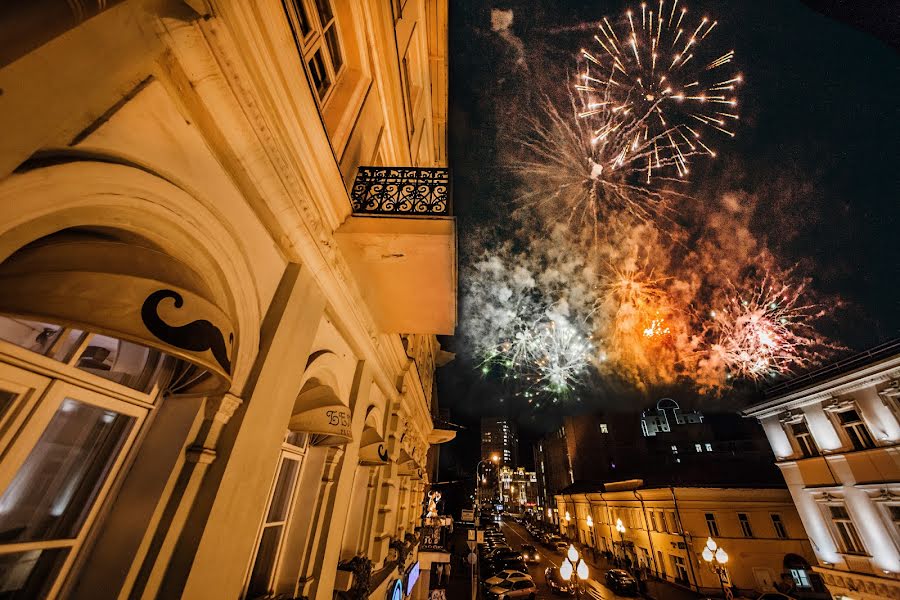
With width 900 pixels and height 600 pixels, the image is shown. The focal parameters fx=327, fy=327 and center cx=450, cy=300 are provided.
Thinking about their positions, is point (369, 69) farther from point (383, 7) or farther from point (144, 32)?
point (144, 32)

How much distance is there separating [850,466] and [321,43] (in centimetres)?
2311

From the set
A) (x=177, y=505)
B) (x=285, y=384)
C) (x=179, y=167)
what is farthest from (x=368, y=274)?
(x=177, y=505)

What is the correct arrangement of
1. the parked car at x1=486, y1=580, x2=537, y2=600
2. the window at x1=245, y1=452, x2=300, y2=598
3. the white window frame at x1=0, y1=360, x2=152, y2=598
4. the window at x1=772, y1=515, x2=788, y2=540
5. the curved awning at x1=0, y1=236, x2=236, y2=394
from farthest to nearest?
the window at x1=772, y1=515, x2=788, y2=540 < the parked car at x1=486, y1=580, x2=537, y2=600 < the window at x1=245, y1=452, x2=300, y2=598 < the white window frame at x1=0, y1=360, x2=152, y2=598 < the curved awning at x1=0, y1=236, x2=236, y2=394

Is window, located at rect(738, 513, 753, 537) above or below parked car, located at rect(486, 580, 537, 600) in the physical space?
above

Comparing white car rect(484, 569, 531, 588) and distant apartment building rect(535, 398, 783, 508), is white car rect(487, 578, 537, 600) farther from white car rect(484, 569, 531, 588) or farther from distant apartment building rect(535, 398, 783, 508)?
distant apartment building rect(535, 398, 783, 508)

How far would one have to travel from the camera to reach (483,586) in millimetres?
19797

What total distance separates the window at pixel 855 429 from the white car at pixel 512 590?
52.7ft

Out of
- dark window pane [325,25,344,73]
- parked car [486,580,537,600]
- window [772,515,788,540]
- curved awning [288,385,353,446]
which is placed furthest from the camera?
window [772,515,788,540]

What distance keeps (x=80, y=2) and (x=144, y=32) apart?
0.55 m

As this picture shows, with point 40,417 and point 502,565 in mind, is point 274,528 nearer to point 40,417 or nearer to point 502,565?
point 40,417

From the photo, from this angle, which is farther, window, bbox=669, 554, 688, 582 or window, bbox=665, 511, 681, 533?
window, bbox=665, 511, 681, 533

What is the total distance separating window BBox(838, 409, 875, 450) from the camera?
13.3 m

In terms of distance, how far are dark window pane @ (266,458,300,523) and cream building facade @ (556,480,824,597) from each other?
25.2m

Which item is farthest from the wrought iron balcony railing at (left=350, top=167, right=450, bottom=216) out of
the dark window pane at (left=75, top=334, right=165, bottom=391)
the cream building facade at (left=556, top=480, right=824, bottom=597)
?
the cream building facade at (left=556, top=480, right=824, bottom=597)
